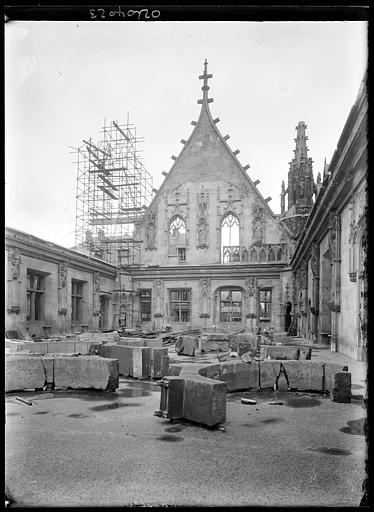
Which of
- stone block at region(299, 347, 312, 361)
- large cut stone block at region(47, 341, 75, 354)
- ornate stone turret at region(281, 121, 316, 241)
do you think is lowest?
large cut stone block at region(47, 341, 75, 354)

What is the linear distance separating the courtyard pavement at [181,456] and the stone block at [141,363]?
9.38 ft

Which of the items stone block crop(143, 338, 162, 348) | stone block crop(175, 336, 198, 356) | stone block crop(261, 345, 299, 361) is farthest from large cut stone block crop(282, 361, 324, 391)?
stone block crop(175, 336, 198, 356)

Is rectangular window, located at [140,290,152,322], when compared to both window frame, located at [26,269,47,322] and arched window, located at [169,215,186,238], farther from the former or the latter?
window frame, located at [26,269,47,322]

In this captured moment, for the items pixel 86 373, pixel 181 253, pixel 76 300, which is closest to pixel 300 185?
pixel 181 253

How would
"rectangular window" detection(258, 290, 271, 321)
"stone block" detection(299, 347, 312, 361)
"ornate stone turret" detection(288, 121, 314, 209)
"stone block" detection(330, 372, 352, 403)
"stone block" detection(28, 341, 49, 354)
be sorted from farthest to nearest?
"rectangular window" detection(258, 290, 271, 321), "ornate stone turret" detection(288, 121, 314, 209), "stone block" detection(28, 341, 49, 354), "stone block" detection(299, 347, 312, 361), "stone block" detection(330, 372, 352, 403)

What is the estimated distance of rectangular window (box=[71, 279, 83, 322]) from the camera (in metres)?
22.6

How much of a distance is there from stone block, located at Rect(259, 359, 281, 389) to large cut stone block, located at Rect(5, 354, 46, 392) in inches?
160

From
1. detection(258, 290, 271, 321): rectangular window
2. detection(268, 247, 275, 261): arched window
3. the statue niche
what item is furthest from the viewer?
the statue niche

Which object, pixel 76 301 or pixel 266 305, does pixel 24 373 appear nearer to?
pixel 76 301
